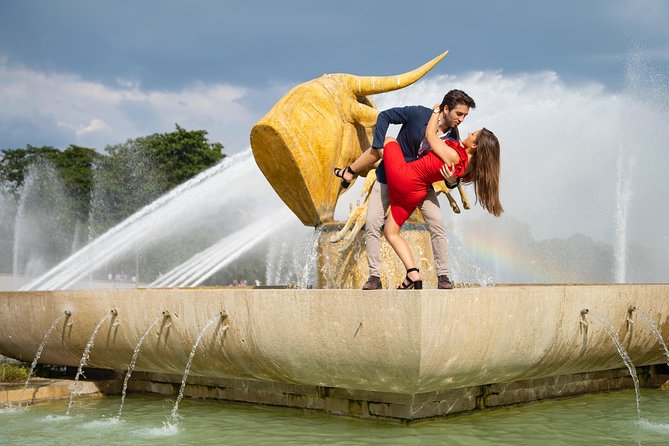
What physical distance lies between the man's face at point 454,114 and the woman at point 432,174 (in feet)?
0.28

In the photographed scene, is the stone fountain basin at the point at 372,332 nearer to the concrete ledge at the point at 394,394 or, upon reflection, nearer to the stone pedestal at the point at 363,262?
the concrete ledge at the point at 394,394

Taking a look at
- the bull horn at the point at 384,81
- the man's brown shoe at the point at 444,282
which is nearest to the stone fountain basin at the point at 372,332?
the man's brown shoe at the point at 444,282

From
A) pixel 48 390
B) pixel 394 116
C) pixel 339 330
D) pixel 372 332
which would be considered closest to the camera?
pixel 372 332

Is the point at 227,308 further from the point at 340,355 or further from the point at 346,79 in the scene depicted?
the point at 346,79

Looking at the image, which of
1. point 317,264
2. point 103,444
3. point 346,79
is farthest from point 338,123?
point 103,444

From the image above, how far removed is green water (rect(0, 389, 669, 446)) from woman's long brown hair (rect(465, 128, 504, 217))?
1.74m

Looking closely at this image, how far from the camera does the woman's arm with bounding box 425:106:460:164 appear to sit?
6.31 m

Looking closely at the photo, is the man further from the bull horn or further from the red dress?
the bull horn

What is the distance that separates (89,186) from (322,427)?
41396 mm

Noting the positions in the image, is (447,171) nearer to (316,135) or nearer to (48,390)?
(316,135)

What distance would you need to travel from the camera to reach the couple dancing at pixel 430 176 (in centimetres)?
634

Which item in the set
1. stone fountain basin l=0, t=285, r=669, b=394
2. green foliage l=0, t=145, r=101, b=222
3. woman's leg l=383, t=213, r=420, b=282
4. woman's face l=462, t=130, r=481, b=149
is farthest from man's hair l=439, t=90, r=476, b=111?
green foliage l=0, t=145, r=101, b=222

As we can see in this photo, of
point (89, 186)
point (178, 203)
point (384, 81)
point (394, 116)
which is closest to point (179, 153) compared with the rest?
point (89, 186)

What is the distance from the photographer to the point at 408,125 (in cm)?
689
